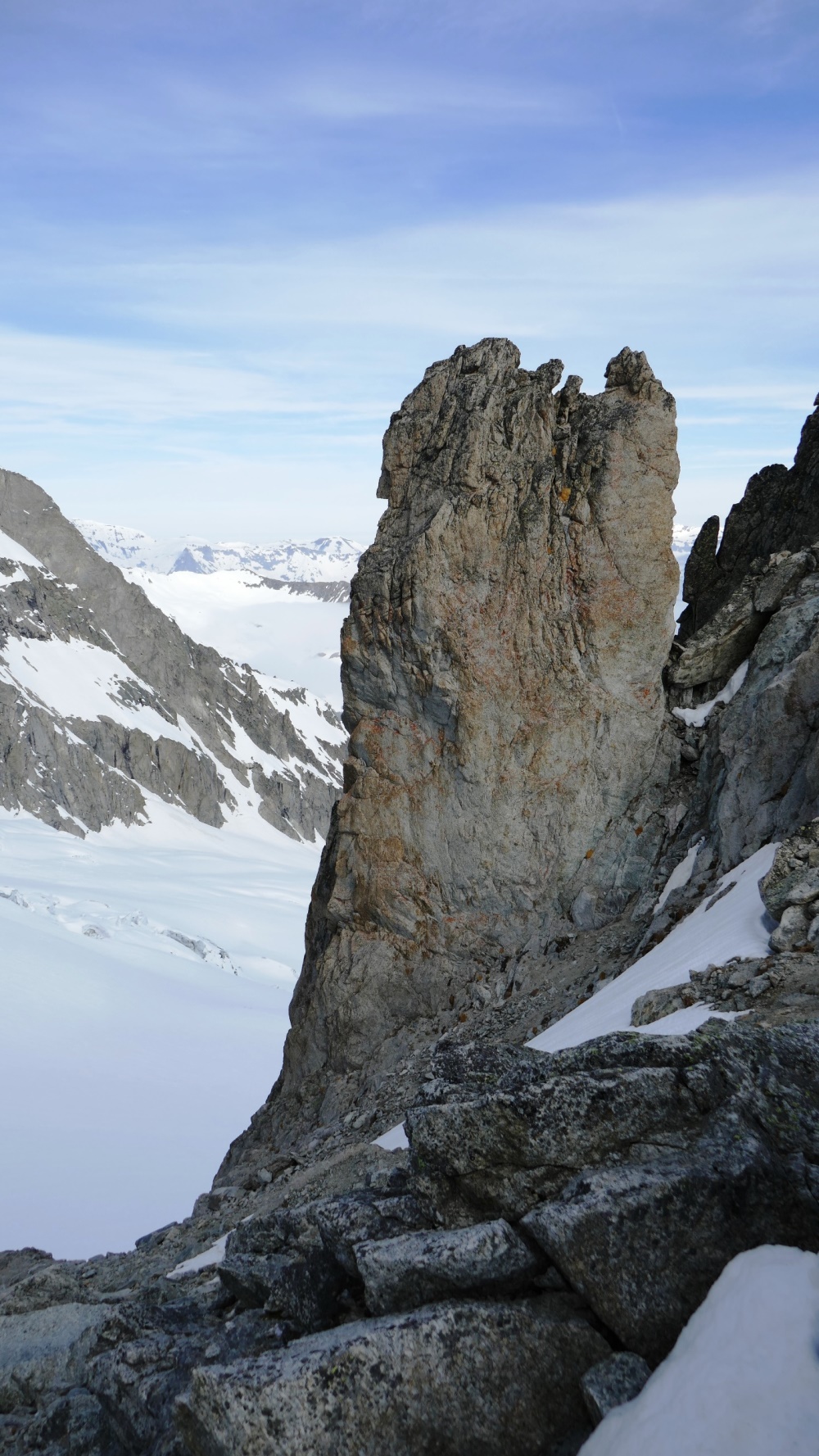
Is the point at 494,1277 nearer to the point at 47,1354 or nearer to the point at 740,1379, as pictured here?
the point at 740,1379

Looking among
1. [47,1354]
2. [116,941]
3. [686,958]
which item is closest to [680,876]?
[686,958]

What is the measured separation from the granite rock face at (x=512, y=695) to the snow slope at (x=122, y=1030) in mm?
30126

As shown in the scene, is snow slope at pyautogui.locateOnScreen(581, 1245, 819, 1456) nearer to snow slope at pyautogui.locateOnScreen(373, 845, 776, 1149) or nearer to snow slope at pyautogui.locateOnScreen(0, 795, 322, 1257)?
snow slope at pyautogui.locateOnScreen(373, 845, 776, 1149)

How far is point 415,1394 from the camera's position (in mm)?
6887

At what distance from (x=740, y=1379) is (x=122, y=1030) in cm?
7767

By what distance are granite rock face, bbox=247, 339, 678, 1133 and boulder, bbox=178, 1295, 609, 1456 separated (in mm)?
15466

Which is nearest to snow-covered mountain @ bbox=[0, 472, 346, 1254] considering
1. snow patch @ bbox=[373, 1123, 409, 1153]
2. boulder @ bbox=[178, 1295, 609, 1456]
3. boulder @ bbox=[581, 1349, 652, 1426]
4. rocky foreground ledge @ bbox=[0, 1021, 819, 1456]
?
snow patch @ bbox=[373, 1123, 409, 1153]

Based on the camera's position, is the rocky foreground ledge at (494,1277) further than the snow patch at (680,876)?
No

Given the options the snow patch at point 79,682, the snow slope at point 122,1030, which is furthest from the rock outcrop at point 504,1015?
the snow patch at point 79,682

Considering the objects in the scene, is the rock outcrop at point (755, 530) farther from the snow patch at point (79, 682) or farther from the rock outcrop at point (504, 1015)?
the snow patch at point (79, 682)

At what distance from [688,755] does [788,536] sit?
7357mm

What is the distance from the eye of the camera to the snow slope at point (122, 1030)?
51438mm

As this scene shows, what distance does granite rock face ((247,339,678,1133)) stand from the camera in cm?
2294

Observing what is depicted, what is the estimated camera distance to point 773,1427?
5.72 meters
